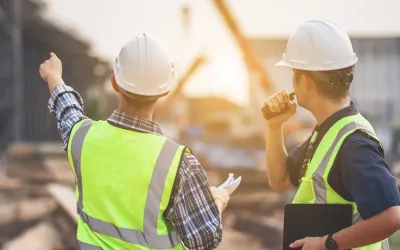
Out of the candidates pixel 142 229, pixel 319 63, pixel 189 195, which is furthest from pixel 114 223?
pixel 319 63

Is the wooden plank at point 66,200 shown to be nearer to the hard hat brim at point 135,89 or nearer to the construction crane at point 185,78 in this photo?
the hard hat brim at point 135,89

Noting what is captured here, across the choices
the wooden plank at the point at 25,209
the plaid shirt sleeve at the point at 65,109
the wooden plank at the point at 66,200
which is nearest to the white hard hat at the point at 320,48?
the plaid shirt sleeve at the point at 65,109

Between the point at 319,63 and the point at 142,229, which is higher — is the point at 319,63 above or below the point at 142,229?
above

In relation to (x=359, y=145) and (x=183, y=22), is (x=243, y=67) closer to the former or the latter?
(x=183, y=22)

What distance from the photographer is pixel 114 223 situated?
2172 millimetres

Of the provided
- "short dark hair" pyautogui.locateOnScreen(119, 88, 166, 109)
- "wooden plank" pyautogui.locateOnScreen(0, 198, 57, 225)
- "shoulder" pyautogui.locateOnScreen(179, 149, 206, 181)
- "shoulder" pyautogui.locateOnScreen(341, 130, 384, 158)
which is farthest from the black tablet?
"wooden plank" pyautogui.locateOnScreen(0, 198, 57, 225)

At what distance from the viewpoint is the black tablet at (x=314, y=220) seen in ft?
6.86

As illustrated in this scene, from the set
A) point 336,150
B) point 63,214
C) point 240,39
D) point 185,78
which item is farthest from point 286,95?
point 185,78

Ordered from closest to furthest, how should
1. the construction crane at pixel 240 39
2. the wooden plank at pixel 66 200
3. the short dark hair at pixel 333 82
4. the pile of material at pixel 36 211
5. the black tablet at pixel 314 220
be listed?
1. the black tablet at pixel 314 220
2. the short dark hair at pixel 333 82
3. the wooden plank at pixel 66 200
4. the pile of material at pixel 36 211
5. the construction crane at pixel 240 39

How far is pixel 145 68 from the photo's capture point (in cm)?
225

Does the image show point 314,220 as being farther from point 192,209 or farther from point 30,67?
point 30,67

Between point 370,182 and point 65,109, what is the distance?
1.08 m

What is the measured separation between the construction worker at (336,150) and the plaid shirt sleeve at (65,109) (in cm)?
67

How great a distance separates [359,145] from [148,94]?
0.69 meters
